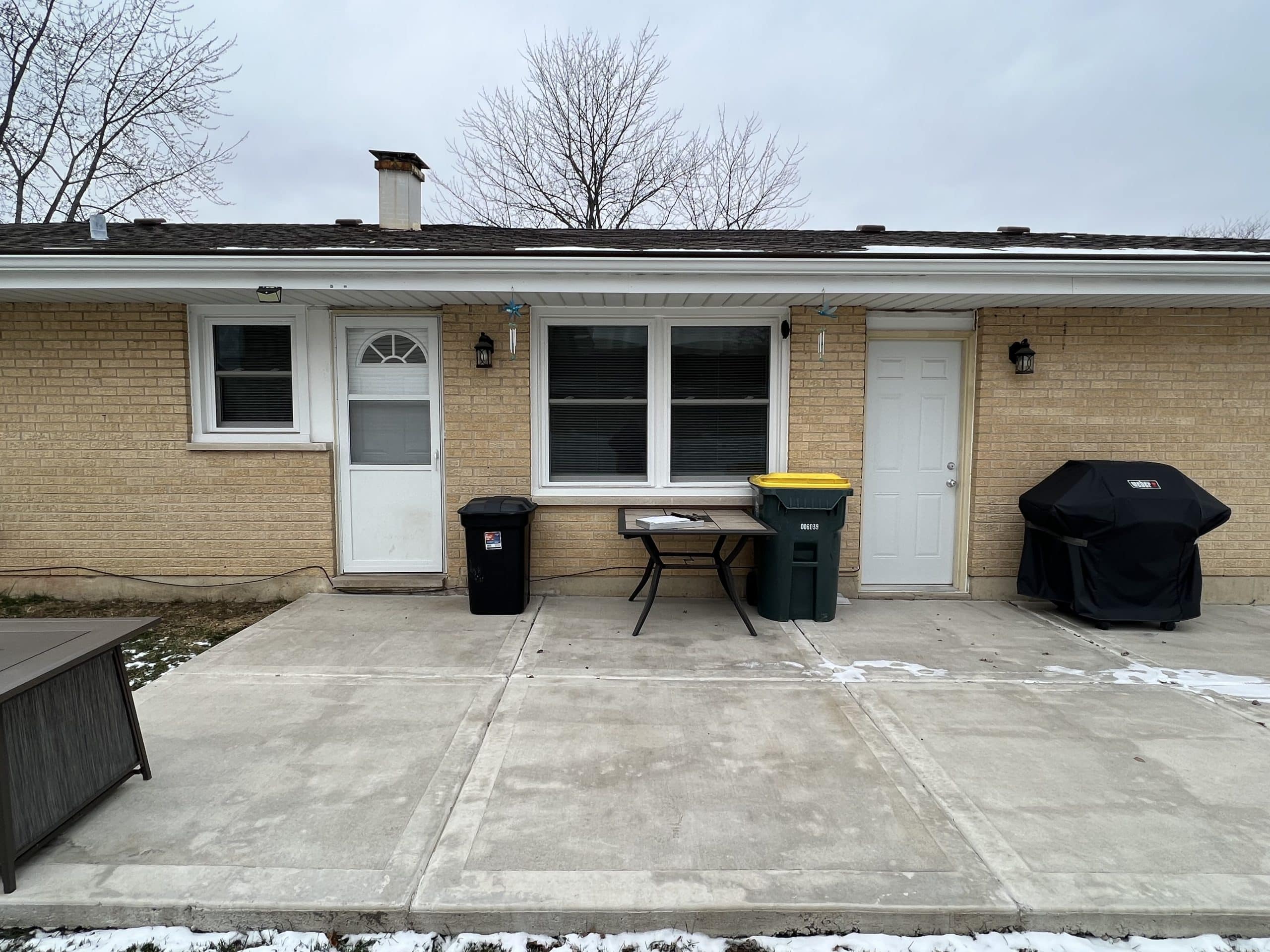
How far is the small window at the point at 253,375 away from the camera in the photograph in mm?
6098

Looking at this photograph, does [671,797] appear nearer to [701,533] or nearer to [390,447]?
[701,533]

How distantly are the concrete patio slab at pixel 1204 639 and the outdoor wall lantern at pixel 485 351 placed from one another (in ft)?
17.1

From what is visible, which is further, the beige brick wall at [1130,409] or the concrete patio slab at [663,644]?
the beige brick wall at [1130,409]

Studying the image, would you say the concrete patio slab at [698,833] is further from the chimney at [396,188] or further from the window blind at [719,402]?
the chimney at [396,188]

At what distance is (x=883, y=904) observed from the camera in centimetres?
224

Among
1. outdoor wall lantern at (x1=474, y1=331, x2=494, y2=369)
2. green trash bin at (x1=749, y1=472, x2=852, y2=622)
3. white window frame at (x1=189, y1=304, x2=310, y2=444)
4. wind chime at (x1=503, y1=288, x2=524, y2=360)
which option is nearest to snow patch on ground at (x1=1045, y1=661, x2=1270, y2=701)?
green trash bin at (x1=749, y1=472, x2=852, y2=622)

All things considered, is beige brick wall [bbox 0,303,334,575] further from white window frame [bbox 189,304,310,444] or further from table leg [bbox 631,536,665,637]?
table leg [bbox 631,536,665,637]

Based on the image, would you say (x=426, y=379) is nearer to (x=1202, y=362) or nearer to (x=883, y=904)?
(x=883, y=904)

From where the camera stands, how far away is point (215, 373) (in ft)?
20.0

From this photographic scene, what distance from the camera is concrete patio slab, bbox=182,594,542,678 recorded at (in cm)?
442

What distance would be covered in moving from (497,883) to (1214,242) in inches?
361

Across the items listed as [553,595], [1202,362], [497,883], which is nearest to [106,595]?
[553,595]

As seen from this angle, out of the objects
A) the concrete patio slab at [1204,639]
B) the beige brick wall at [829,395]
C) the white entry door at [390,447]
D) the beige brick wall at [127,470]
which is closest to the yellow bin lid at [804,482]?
the beige brick wall at [829,395]

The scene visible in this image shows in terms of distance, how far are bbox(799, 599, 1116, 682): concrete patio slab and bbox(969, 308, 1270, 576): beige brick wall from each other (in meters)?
0.78
